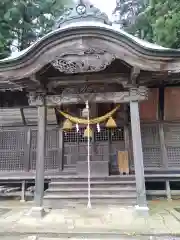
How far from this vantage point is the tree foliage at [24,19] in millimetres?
13766

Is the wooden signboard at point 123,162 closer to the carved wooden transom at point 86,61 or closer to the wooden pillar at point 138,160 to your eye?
the wooden pillar at point 138,160

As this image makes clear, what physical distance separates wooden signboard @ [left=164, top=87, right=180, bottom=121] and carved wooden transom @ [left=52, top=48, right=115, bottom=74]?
341cm

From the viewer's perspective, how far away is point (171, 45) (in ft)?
34.8

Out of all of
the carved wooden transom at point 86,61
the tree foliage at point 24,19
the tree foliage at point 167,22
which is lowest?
the carved wooden transom at point 86,61

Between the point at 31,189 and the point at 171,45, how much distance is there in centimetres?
783

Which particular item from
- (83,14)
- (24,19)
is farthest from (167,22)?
(24,19)

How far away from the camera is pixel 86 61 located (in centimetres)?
588

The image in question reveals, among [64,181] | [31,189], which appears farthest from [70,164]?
[31,189]

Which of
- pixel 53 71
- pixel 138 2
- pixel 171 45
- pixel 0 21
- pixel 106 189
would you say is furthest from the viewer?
pixel 138 2

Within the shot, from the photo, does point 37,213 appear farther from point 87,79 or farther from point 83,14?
point 83,14

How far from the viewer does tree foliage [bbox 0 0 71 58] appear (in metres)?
13.8

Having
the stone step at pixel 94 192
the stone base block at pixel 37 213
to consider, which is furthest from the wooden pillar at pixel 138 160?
the stone base block at pixel 37 213

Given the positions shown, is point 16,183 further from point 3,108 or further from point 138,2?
point 138,2

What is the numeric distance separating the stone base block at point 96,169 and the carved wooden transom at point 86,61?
11.2ft
